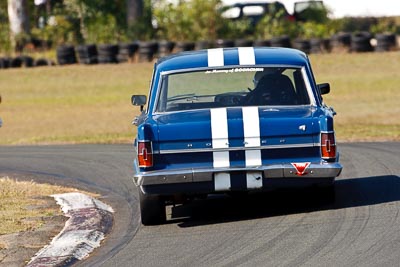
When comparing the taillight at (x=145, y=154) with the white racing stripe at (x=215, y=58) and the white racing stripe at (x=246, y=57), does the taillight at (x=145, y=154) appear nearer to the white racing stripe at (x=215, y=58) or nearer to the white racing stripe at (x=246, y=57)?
the white racing stripe at (x=215, y=58)

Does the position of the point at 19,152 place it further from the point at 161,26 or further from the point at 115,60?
the point at 161,26

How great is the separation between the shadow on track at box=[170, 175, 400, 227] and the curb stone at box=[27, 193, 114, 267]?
726mm

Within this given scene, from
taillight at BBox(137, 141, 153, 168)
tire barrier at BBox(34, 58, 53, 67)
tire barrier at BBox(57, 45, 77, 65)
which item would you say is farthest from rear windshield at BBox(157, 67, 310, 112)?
tire barrier at BBox(34, 58, 53, 67)

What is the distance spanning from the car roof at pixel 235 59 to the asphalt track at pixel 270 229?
132 centimetres

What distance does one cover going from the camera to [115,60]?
1473 inches

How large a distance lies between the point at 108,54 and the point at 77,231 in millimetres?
28413

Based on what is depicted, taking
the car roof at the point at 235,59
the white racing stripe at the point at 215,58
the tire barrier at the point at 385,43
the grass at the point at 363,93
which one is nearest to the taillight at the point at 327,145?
the car roof at the point at 235,59

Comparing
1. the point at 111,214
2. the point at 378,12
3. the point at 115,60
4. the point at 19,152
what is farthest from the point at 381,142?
the point at 378,12

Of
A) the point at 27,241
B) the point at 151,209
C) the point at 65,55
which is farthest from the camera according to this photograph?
the point at 65,55

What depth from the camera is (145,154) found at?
30.4ft

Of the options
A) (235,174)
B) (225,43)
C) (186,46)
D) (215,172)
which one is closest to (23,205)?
(215,172)

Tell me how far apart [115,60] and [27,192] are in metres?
25.8

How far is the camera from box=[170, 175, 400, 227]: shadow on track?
32.1ft

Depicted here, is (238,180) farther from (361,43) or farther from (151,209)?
(361,43)
